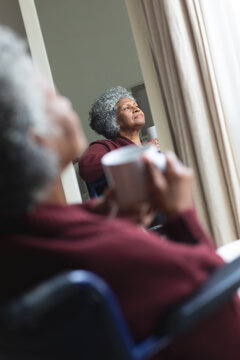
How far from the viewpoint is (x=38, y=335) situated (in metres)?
0.67

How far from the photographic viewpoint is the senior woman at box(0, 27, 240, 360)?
28.2 inches

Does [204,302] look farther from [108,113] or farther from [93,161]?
[108,113]

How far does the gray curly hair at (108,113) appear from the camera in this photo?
10.8 ft

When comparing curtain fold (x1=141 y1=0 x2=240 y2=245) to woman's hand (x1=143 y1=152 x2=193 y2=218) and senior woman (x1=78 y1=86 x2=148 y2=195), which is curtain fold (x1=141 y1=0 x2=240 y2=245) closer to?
senior woman (x1=78 y1=86 x2=148 y2=195)

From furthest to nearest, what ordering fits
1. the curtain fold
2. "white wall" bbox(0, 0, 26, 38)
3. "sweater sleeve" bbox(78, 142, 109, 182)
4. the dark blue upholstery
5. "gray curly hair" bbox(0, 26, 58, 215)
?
"white wall" bbox(0, 0, 26, 38)
"sweater sleeve" bbox(78, 142, 109, 182)
the curtain fold
"gray curly hair" bbox(0, 26, 58, 215)
the dark blue upholstery

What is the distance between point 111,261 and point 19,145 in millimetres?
216

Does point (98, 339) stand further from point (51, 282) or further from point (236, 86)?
point (236, 86)

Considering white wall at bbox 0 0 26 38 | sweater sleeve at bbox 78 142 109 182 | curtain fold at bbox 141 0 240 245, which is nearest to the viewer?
curtain fold at bbox 141 0 240 245

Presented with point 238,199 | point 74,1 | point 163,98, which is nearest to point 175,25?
point 163,98

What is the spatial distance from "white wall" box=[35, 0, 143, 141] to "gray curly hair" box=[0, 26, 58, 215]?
4965mm

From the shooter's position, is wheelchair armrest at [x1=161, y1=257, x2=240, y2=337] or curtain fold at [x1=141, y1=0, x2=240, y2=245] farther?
curtain fold at [x1=141, y1=0, x2=240, y2=245]

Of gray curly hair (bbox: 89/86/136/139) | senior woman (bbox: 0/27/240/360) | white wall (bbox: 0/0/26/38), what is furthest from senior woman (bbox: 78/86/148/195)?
senior woman (bbox: 0/27/240/360)

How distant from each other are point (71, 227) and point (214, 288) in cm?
23

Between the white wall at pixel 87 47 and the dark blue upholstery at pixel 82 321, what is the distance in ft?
16.5
